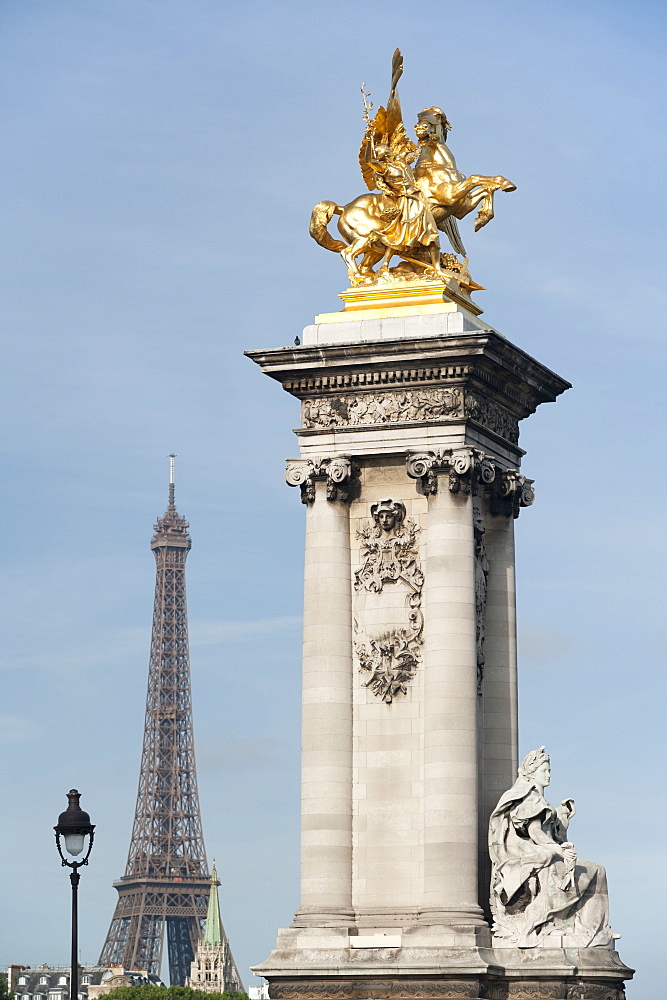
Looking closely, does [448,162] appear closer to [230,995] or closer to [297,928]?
[297,928]

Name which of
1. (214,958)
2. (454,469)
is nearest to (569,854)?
(454,469)

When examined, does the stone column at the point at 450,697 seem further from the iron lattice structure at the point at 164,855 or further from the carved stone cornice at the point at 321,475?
the iron lattice structure at the point at 164,855

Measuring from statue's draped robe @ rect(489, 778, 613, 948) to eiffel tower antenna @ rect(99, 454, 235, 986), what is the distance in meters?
139

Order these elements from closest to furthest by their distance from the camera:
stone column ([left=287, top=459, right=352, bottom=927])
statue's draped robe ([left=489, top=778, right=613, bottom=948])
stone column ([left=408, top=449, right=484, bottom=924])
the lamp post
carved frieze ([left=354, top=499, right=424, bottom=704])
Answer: the lamp post → stone column ([left=408, top=449, right=484, bottom=924]) → statue's draped robe ([left=489, top=778, right=613, bottom=948]) → stone column ([left=287, top=459, right=352, bottom=927]) → carved frieze ([left=354, top=499, right=424, bottom=704])

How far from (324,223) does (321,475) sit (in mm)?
4379

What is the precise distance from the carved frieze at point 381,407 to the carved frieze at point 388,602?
133 cm

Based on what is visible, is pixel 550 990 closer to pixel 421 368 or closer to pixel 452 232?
pixel 421 368

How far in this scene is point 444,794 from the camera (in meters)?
37.6

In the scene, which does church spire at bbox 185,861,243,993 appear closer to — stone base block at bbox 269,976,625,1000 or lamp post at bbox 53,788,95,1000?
stone base block at bbox 269,976,625,1000

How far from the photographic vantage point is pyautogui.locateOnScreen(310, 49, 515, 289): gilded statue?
4047 cm

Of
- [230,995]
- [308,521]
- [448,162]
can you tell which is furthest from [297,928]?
[230,995]

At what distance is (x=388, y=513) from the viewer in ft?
128

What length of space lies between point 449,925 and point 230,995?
313ft

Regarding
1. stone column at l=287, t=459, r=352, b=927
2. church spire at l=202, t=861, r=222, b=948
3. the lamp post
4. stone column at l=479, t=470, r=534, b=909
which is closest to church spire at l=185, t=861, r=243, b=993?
church spire at l=202, t=861, r=222, b=948
